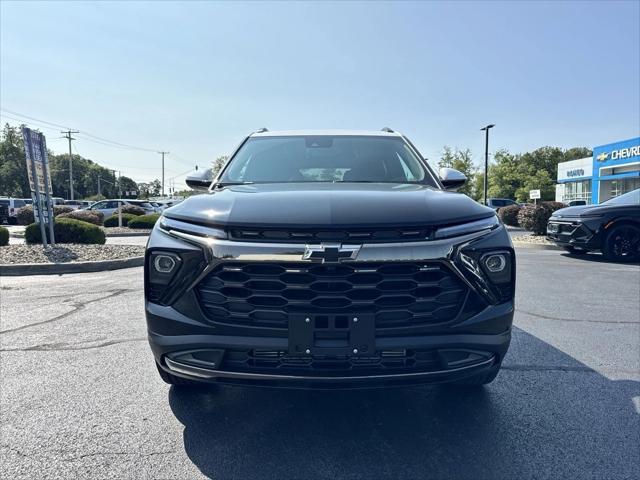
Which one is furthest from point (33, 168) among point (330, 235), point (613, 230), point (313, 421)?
point (613, 230)

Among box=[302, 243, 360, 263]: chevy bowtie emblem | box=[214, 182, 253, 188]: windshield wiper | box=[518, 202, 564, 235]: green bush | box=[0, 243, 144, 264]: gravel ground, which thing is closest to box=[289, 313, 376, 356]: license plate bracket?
box=[302, 243, 360, 263]: chevy bowtie emblem

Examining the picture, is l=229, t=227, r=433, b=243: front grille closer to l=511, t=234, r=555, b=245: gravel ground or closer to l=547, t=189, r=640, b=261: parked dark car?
l=547, t=189, r=640, b=261: parked dark car

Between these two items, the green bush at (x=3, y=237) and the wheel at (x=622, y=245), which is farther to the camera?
the green bush at (x=3, y=237)

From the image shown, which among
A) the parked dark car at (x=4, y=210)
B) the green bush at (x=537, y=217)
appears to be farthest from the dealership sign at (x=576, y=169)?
the parked dark car at (x=4, y=210)

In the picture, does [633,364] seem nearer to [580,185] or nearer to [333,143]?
[333,143]

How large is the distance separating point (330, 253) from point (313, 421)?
3.63 feet

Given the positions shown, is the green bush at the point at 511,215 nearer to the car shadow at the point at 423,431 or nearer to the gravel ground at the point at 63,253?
the gravel ground at the point at 63,253

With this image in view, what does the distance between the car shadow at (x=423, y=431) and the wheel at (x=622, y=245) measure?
7.71 meters

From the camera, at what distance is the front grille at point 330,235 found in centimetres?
214

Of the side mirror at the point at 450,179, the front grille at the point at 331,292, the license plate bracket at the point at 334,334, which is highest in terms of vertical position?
the side mirror at the point at 450,179

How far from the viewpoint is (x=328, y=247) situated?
6.86 ft

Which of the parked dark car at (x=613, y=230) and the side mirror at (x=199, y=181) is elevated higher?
the side mirror at (x=199, y=181)

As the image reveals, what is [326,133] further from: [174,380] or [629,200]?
[629,200]

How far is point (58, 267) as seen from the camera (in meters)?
8.88
